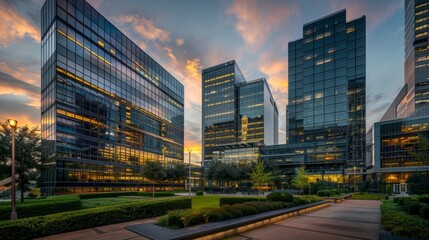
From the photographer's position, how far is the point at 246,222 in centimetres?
1194

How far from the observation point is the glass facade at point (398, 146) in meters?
75.5

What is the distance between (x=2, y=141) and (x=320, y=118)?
120 metres

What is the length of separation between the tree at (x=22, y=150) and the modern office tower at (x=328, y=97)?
98.0 meters

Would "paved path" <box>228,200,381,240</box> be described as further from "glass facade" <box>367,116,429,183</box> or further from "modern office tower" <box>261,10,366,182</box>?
"modern office tower" <box>261,10,366,182</box>

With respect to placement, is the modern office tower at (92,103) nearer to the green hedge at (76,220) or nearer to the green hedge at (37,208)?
the green hedge at (37,208)

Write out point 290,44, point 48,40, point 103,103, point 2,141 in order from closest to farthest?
point 2,141, point 48,40, point 103,103, point 290,44

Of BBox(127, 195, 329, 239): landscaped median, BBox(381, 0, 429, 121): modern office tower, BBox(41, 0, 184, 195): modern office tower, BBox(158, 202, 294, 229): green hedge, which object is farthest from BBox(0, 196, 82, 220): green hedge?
BBox(381, 0, 429, 121): modern office tower

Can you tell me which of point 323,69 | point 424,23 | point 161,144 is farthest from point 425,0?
point 161,144

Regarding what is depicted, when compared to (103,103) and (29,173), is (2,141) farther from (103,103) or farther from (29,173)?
(103,103)

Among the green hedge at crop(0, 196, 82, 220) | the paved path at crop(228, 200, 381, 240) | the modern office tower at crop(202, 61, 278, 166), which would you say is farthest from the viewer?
the modern office tower at crop(202, 61, 278, 166)

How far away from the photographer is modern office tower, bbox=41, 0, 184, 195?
4384cm

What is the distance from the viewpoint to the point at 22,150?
2181 cm

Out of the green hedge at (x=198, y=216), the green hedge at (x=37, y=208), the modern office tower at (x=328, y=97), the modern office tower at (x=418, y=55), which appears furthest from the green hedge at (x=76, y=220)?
the modern office tower at (x=418, y=55)

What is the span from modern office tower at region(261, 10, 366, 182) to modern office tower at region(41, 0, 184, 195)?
224 ft
